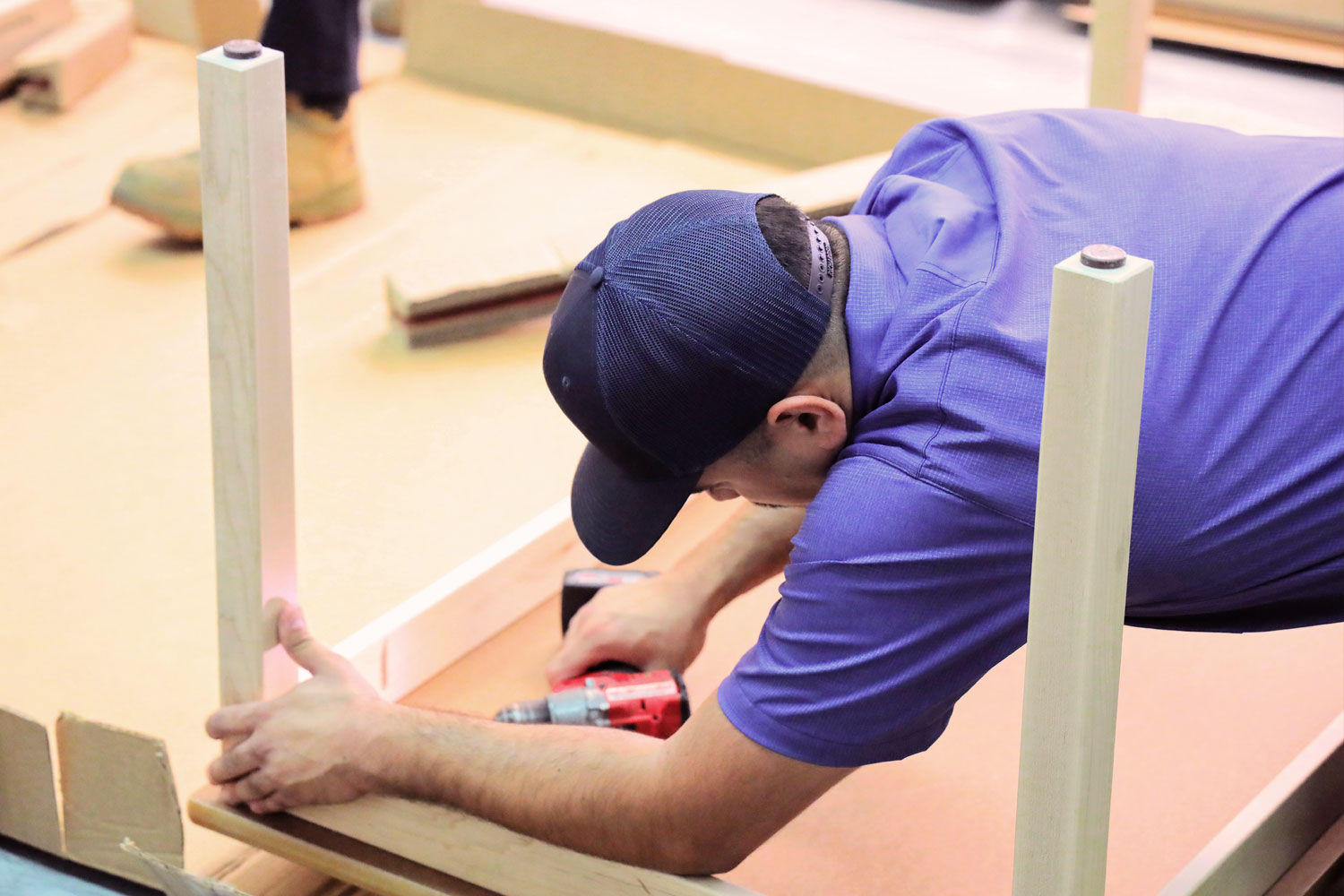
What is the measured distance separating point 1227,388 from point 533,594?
1034mm

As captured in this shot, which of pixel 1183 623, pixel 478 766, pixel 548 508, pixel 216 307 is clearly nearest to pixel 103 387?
pixel 548 508

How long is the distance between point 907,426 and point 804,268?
16 centimetres

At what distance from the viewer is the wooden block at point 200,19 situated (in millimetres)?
3475

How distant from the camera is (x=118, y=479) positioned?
217 centimetres

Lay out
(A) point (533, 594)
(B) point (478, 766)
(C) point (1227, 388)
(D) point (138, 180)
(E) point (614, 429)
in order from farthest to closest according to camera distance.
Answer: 1. (D) point (138, 180)
2. (A) point (533, 594)
3. (B) point (478, 766)
4. (E) point (614, 429)
5. (C) point (1227, 388)

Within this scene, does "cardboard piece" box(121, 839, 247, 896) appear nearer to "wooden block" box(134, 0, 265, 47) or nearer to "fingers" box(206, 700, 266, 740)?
"fingers" box(206, 700, 266, 740)

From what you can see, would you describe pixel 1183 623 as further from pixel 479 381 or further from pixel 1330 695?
pixel 479 381

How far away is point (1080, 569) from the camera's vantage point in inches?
36.5

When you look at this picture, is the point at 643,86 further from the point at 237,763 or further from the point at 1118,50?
the point at 237,763

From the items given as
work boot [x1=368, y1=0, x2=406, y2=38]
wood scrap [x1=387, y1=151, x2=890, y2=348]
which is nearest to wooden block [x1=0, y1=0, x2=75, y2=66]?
work boot [x1=368, y1=0, x2=406, y2=38]

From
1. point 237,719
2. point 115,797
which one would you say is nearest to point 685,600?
point 237,719

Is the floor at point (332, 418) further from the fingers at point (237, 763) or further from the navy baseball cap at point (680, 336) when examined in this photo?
the navy baseball cap at point (680, 336)

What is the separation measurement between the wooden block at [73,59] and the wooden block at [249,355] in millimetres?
2203

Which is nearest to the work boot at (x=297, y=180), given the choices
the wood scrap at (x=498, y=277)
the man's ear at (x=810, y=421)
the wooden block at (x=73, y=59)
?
the wood scrap at (x=498, y=277)
